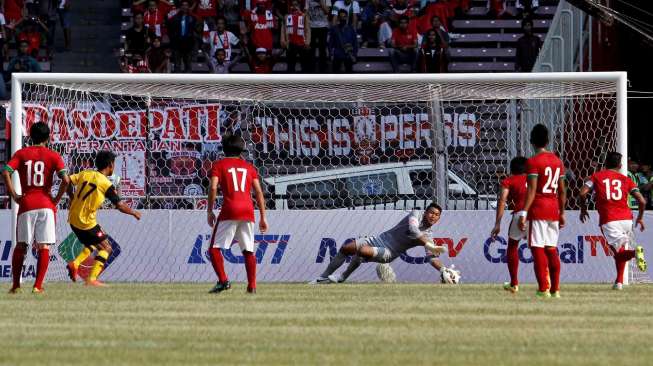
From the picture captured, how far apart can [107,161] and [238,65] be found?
16.0 m

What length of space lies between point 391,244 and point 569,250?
2.66 metres

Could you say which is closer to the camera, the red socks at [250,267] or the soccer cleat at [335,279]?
the red socks at [250,267]

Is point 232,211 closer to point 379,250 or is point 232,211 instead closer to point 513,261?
point 513,261

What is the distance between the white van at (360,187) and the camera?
24156mm

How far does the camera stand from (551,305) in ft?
48.2

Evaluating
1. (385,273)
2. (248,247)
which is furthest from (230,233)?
(385,273)

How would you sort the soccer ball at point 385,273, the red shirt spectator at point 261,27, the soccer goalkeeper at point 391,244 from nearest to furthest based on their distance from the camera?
1. the soccer goalkeeper at point 391,244
2. the soccer ball at point 385,273
3. the red shirt spectator at point 261,27

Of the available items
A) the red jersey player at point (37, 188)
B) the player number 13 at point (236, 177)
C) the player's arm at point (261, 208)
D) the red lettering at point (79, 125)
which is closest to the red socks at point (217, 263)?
the player's arm at point (261, 208)

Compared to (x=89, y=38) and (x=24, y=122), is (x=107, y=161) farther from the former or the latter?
(x=89, y=38)

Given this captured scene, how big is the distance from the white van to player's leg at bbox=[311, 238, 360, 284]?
145 inches

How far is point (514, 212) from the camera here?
18.1m

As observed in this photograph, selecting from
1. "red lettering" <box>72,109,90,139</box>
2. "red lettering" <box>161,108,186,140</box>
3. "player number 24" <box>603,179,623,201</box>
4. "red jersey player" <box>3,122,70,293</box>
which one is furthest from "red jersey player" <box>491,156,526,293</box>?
"red lettering" <box>72,109,90,139</box>

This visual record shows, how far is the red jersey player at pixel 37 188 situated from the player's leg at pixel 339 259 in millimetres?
4785

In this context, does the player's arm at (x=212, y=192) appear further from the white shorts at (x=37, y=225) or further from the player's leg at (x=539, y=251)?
the player's leg at (x=539, y=251)
